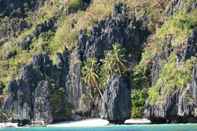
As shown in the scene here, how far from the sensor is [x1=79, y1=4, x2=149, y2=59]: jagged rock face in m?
192

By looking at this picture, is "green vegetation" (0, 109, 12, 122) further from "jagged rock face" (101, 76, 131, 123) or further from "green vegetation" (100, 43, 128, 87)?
"jagged rock face" (101, 76, 131, 123)

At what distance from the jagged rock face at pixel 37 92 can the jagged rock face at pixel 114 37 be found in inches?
397

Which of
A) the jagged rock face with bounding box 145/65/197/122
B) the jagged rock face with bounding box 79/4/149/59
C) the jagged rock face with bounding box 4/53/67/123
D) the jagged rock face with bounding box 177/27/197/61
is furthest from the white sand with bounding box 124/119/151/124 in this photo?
the jagged rock face with bounding box 79/4/149/59

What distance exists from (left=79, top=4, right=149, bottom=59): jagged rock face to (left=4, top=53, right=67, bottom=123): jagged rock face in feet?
33.1

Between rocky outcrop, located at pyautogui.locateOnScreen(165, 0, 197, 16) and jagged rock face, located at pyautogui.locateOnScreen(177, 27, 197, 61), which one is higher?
rocky outcrop, located at pyautogui.locateOnScreen(165, 0, 197, 16)

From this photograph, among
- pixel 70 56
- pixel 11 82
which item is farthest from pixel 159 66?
pixel 11 82

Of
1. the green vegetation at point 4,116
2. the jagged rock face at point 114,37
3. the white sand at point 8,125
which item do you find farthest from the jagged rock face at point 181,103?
the green vegetation at point 4,116

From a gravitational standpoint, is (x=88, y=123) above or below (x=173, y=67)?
below

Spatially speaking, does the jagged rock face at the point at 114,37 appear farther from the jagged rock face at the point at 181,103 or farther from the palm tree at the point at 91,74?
the jagged rock face at the point at 181,103

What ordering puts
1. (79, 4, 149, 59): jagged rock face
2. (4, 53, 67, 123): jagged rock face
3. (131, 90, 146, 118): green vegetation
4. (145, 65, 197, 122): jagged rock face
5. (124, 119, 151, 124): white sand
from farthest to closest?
(79, 4, 149, 59): jagged rock face → (4, 53, 67, 123): jagged rock face → (131, 90, 146, 118): green vegetation → (124, 119, 151, 124): white sand → (145, 65, 197, 122): jagged rock face

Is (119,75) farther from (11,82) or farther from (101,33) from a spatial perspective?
(11,82)

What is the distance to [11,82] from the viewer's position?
194 m

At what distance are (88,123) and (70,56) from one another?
2555 centimetres

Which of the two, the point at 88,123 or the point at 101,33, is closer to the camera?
the point at 88,123
